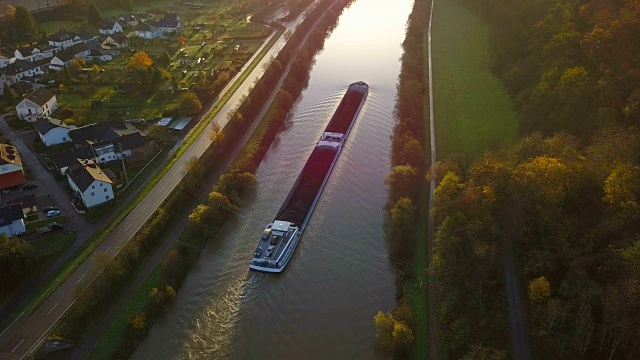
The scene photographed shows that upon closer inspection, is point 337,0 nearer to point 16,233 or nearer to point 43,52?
point 43,52

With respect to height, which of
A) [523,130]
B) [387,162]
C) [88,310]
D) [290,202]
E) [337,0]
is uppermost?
[337,0]

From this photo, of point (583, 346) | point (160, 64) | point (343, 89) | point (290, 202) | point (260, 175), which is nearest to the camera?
point (583, 346)

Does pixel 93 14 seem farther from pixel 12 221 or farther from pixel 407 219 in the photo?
pixel 407 219

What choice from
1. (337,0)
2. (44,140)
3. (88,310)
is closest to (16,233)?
(88,310)

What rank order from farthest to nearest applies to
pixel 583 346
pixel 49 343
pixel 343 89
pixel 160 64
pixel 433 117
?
pixel 160 64, pixel 343 89, pixel 433 117, pixel 49 343, pixel 583 346

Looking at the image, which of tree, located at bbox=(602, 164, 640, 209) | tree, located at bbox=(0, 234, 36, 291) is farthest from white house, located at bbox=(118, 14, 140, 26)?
tree, located at bbox=(602, 164, 640, 209)

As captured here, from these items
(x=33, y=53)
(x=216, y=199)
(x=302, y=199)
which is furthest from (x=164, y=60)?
(x=302, y=199)

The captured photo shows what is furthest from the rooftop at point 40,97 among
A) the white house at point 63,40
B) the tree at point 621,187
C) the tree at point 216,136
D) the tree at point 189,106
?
the tree at point 621,187

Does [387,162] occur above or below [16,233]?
above
